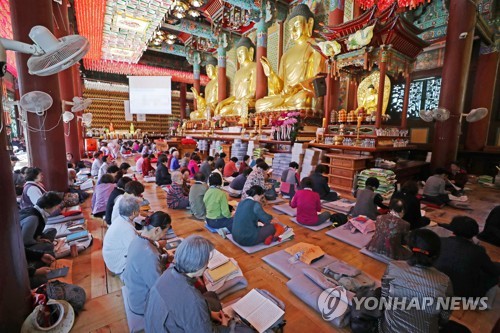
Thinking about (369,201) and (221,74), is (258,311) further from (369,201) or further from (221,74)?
(221,74)

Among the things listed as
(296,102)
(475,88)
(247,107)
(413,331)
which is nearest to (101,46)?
(247,107)

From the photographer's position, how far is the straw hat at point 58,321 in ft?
4.74

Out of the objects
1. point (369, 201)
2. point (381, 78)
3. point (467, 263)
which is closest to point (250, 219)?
point (369, 201)

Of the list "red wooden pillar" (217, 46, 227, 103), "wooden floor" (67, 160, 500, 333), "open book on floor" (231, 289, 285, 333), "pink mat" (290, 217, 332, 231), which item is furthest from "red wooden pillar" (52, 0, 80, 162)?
"red wooden pillar" (217, 46, 227, 103)

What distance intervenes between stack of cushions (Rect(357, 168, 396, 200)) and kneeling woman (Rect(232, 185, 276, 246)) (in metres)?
3.09

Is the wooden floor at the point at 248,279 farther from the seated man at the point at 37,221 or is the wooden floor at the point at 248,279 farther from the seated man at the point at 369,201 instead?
the seated man at the point at 369,201

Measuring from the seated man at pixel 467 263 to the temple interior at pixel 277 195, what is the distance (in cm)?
1

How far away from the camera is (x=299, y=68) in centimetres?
859

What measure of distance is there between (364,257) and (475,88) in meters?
7.49

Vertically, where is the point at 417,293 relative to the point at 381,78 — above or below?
below

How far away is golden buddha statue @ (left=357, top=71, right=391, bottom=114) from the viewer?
6.63 meters

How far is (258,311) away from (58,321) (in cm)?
132

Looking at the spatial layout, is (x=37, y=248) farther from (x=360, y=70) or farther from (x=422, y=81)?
(x=422, y=81)

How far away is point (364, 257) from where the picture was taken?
262 cm
